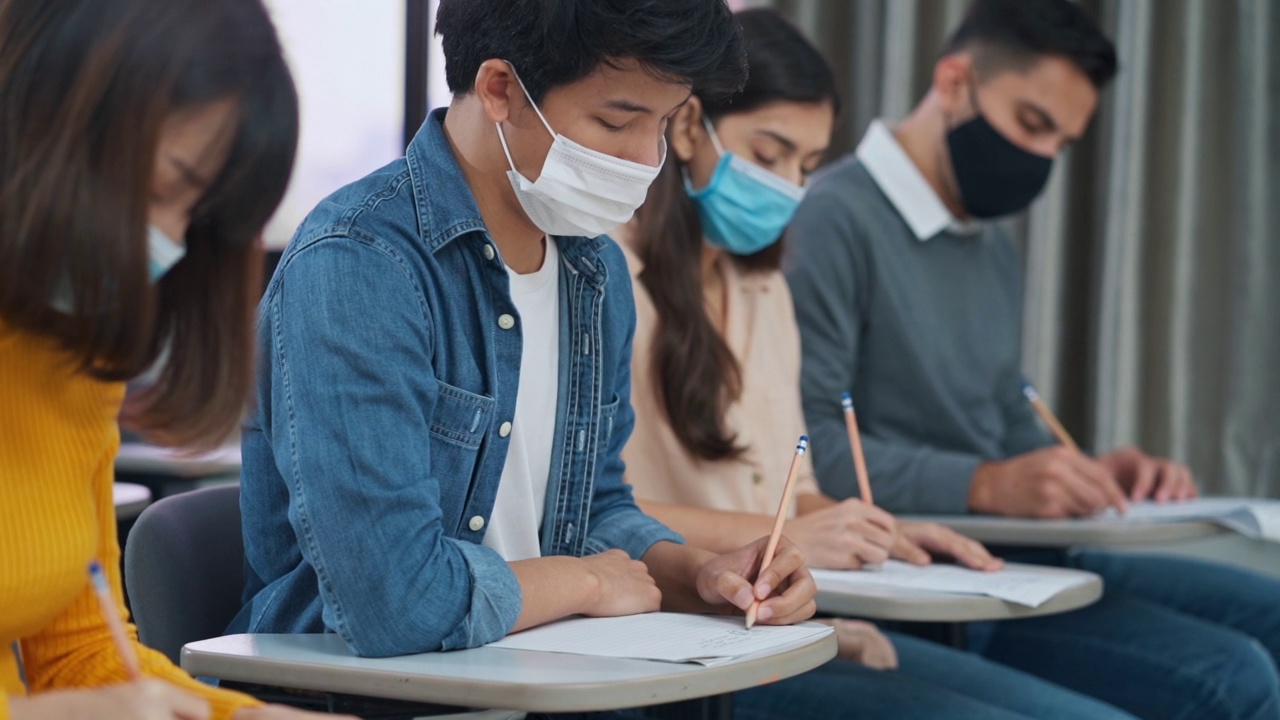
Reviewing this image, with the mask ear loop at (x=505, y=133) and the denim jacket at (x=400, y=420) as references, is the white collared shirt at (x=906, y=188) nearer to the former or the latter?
the denim jacket at (x=400, y=420)

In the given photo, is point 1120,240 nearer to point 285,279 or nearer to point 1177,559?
point 1177,559

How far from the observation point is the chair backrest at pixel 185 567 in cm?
130

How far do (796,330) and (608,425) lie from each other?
77cm

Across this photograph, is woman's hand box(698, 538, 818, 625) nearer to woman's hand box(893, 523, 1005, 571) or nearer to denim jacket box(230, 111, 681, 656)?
denim jacket box(230, 111, 681, 656)

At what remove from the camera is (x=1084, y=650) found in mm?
2215

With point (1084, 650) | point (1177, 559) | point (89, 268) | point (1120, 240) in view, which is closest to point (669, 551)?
point (89, 268)

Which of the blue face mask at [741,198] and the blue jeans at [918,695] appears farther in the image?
the blue face mask at [741,198]

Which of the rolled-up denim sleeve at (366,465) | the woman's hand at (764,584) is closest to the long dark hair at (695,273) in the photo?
the woman's hand at (764,584)

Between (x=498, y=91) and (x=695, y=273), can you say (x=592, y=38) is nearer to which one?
(x=498, y=91)

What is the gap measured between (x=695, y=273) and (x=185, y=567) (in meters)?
0.89

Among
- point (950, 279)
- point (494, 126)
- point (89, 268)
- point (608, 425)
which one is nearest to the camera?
point (89, 268)

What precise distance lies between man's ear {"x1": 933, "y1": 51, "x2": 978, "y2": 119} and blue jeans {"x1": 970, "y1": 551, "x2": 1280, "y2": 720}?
0.86m

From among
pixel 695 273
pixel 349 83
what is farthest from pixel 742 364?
pixel 349 83

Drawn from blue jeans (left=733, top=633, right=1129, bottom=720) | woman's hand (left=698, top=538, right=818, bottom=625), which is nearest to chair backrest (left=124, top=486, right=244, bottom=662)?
woman's hand (left=698, top=538, right=818, bottom=625)
